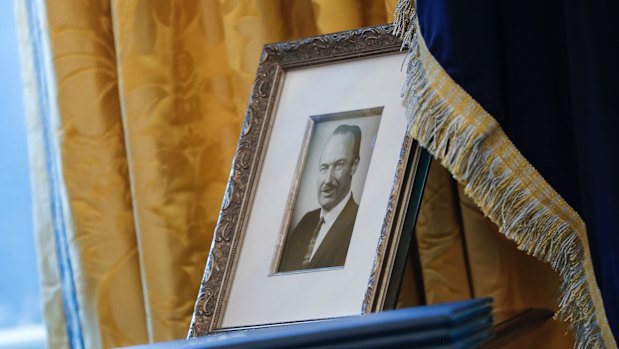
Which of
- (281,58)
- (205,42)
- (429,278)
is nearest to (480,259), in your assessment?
(429,278)

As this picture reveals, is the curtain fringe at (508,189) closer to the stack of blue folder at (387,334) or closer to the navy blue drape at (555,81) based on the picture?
the navy blue drape at (555,81)

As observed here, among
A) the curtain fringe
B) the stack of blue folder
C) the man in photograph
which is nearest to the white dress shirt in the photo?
the man in photograph

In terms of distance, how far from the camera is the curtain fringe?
40.9 inches

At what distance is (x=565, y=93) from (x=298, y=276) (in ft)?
1.24

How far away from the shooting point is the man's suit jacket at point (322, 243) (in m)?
1.09

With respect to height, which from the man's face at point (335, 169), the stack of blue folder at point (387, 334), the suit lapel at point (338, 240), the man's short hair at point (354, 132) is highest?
the man's short hair at point (354, 132)

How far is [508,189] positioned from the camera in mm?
1040

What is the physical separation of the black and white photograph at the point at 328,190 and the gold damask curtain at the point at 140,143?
0.91 feet

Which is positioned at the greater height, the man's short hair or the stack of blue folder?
the man's short hair

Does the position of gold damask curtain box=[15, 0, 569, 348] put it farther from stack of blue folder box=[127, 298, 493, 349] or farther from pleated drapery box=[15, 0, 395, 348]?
stack of blue folder box=[127, 298, 493, 349]

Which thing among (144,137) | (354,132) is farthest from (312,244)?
(144,137)

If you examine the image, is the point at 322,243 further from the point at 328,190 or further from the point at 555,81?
the point at 555,81

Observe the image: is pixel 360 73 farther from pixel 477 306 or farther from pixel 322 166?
pixel 477 306

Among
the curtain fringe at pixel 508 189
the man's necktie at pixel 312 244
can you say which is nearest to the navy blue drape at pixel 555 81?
the curtain fringe at pixel 508 189
